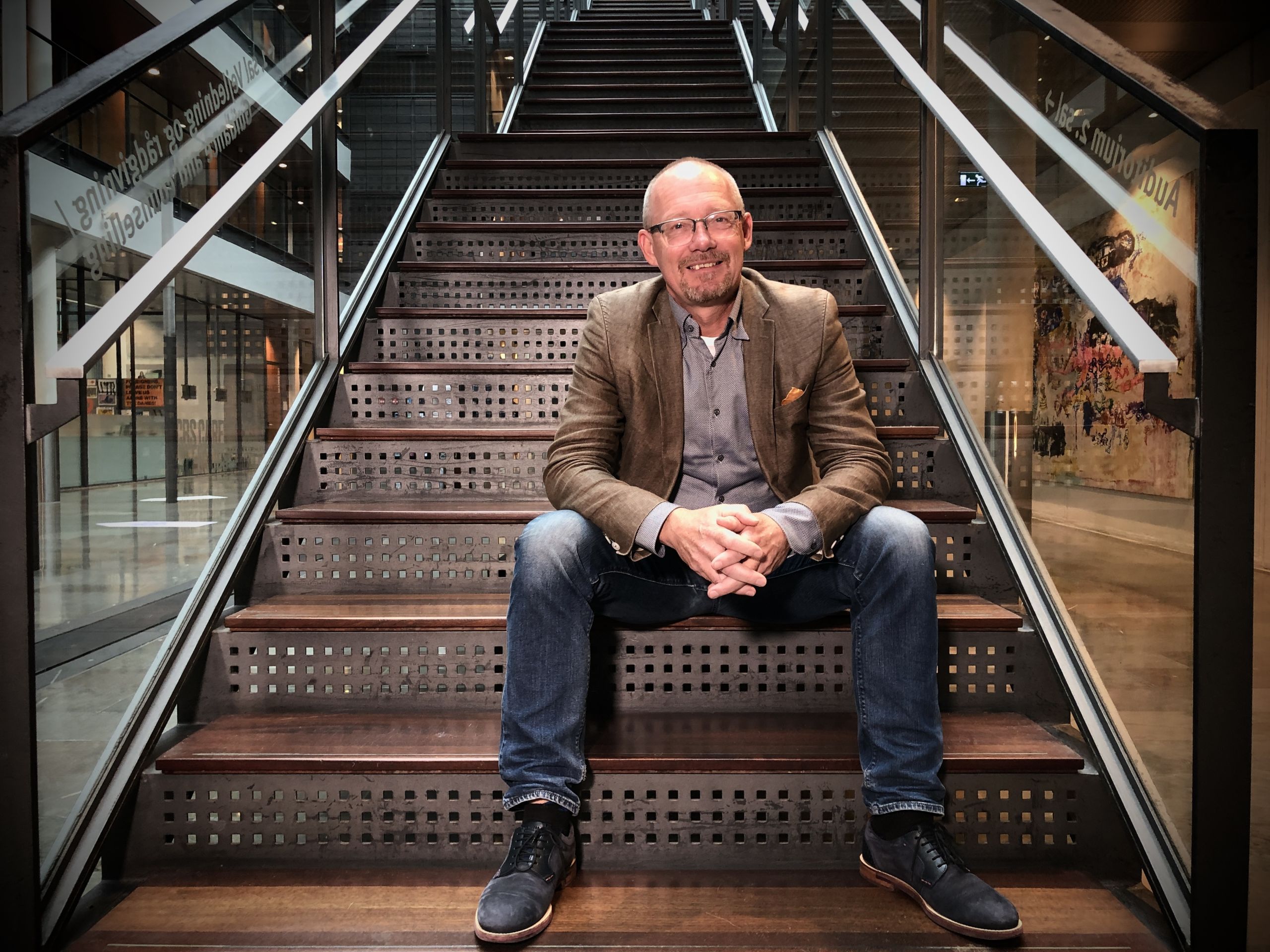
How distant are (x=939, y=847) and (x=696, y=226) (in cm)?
109

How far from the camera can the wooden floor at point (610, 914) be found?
3.88 ft

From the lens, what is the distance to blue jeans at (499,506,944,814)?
4.32 ft

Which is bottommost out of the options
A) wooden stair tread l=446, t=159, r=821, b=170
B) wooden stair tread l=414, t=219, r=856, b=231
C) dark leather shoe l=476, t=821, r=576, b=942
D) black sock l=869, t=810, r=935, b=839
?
dark leather shoe l=476, t=821, r=576, b=942

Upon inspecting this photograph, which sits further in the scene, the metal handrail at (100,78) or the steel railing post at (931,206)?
the steel railing post at (931,206)

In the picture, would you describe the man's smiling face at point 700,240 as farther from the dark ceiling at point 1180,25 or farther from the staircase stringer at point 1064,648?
the dark ceiling at point 1180,25

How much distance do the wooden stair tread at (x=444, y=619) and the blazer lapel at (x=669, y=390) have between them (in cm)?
31

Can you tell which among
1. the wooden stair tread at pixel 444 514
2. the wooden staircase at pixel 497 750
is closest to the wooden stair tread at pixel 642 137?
the wooden staircase at pixel 497 750

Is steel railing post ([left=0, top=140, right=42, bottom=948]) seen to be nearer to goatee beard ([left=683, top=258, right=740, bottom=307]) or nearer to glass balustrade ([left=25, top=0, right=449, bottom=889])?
glass balustrade ([left=25, top=0, right=449, bottom=889])

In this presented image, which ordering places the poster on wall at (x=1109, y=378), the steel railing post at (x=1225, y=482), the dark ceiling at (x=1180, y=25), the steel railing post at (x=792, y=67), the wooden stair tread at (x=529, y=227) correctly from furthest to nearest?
the dark ceiling at (x=1180, y=25) → the steel railing post at (x=792, y=67) → the wooden stair tread at (x=529, y=227) → the poster on wall at (x=1109, y=378) → the steel railing post at (x=1225, y=482)

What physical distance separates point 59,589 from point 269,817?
0.78 meters

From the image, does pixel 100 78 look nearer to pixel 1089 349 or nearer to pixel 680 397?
pixel 680 397

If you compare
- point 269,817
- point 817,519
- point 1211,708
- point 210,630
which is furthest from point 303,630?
point 1211,708

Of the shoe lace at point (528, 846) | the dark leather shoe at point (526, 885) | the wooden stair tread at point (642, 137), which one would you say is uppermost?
the wooden stair tread at point (642, 137)

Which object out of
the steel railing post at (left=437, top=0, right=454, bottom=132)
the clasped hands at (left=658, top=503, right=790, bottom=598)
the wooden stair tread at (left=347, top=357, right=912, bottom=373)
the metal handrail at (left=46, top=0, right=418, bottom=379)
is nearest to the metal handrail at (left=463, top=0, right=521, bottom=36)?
the steel railing post at (left=437, top=0, right=454, bottom=132)
